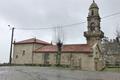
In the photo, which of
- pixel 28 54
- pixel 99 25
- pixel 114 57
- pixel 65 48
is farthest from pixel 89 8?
pixel 114 57

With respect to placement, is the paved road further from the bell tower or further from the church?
the bell tower

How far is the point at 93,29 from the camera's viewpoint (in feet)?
194

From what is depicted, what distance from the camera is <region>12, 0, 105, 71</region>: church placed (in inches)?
2199

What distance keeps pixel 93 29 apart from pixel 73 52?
727 centimetres

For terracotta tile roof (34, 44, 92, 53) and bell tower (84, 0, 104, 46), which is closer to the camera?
terracotta tile roof (34, 44, 92, 53)

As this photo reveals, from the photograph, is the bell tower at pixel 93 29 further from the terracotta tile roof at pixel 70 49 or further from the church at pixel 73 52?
the terracotta tile roof at pixel 70 49

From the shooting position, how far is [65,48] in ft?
199

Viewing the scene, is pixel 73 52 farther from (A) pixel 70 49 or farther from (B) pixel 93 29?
(B) pixel 93 29

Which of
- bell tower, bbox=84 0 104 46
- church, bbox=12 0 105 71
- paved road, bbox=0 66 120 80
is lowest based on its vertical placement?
paved road, bbox=0 66 120 80

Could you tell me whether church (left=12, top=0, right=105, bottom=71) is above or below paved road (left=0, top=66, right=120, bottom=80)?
above

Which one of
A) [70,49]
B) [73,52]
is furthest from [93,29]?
[73,52]

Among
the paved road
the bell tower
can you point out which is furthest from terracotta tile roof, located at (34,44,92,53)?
the paved road

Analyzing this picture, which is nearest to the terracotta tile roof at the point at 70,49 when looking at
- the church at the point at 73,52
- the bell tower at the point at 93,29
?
the church at the point at 73,52

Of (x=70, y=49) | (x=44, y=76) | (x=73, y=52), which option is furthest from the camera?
(x=70, y=49)
